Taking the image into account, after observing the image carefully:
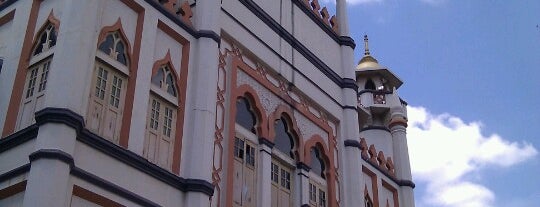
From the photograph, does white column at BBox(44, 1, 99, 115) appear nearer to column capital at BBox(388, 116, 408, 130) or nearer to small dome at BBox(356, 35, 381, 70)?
column capital at BBox(388, 116, 408, 130)

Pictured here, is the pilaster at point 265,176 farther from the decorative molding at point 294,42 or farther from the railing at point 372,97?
the railing at point 372,97

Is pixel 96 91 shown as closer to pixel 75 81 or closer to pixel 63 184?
pixel 75 81

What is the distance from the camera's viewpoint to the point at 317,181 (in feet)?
47.9

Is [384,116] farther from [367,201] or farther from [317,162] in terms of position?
[317,162]

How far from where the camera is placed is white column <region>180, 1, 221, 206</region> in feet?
36.9

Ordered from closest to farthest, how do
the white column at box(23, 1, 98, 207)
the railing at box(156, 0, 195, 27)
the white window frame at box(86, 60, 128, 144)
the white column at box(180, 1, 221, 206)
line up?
the white column at box(23, 1, 98, 207) → the white window frame at box(86, 60, 128, 144) → the white column at box(180, 1, 221, 206) → the railing at box(156, 0, 195, 27)

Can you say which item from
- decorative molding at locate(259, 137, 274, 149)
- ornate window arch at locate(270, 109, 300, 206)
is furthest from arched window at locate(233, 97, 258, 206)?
ornate window arch at locate(270, 109, 300, 206)

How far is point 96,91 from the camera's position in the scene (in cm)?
1048

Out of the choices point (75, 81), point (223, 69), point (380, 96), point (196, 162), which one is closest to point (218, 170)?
point (196, 162)

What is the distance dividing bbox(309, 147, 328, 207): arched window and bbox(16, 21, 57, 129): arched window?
5.71 metres

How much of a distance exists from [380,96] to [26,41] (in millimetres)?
14435

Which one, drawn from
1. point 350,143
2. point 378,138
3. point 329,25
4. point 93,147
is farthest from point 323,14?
point 93,147

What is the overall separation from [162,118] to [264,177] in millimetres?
2382

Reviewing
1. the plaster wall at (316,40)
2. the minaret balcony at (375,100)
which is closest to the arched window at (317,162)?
the plaster wall at (316,40)
